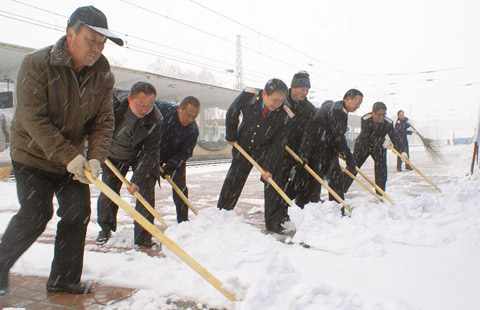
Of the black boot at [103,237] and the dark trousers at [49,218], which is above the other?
the dark trousers at [49,218]

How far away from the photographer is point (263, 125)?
405cm

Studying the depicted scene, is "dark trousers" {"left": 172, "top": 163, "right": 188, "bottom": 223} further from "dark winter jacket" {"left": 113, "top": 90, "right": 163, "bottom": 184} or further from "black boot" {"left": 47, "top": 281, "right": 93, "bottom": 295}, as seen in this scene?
"black boot" {"left": 47, "top": 281, "right": 93, "bottom": 295}

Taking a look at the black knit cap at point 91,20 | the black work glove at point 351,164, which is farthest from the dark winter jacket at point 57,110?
the black work glove at point 351,164

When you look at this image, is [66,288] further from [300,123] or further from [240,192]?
[300,123]

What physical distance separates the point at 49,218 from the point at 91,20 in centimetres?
123

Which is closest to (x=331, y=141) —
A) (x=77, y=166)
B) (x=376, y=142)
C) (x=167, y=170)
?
(x=376, y=142)

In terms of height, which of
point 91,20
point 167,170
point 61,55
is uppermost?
point 91,20

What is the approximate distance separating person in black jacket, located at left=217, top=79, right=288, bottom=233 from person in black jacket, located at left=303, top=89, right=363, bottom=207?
589 millimetres

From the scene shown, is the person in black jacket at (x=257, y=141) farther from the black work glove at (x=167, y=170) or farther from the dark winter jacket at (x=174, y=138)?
the black work glove at (x=167, y=170)

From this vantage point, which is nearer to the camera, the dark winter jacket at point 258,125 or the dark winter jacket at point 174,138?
the dark winter jacket at point 174,138

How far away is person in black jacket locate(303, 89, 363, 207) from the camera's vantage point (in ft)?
14.8

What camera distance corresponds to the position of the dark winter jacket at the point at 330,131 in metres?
4.50

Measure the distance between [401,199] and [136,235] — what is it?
10.3 feet

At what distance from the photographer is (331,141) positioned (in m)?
4.61
